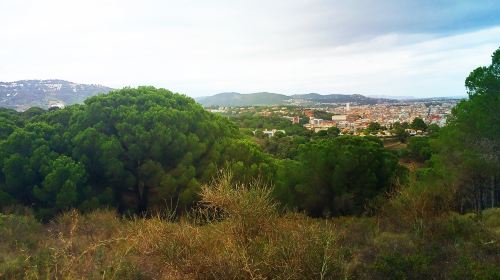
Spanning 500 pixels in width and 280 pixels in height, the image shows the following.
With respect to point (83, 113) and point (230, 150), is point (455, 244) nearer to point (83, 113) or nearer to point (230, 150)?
point (230, 150)

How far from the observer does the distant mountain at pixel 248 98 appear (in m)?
142

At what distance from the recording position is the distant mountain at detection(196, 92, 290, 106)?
142375mm

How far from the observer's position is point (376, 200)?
12.7 m

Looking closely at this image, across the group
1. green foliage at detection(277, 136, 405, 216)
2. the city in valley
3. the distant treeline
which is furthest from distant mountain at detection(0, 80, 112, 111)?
green foliage at detection(277, 136, 405, 216)

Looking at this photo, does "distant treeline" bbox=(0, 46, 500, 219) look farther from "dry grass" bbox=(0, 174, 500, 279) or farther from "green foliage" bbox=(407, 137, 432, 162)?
"green foliage" bbox=(407, 137, 432, 162)

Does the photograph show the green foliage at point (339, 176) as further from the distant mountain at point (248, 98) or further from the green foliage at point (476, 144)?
the distant mountain at point (248, 98)

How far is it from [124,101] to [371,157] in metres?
10.3

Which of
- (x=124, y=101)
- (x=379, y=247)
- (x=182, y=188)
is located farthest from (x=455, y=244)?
(x=124, y=101)

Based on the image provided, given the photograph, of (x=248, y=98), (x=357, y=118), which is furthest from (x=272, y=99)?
(x=357, y=118)

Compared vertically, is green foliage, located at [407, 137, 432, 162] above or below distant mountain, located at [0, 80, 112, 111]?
below

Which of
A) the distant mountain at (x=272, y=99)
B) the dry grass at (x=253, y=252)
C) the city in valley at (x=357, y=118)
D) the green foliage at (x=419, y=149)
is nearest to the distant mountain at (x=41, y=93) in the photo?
the city in valley at (x=357, y=118)

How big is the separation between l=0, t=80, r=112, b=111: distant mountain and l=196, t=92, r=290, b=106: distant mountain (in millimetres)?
69529

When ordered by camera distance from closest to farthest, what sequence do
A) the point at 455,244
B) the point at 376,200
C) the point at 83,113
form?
the point at 455,244 → the point at 376,200 → the point at 83,113

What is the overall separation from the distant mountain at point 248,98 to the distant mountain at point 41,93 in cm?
6953
